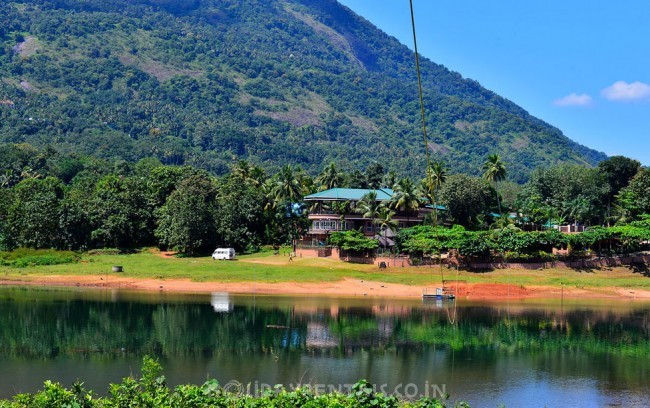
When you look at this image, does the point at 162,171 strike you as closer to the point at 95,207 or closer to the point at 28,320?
the point at 95,207

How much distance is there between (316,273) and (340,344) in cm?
3727

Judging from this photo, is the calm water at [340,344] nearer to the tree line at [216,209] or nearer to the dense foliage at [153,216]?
the dense foliage at [153,216]

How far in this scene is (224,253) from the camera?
10644cm

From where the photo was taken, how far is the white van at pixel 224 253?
348 ft

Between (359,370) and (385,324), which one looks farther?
(385,324)

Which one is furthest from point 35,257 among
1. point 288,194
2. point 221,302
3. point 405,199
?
point 405,199

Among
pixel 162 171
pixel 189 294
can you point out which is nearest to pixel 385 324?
pixel 189 294

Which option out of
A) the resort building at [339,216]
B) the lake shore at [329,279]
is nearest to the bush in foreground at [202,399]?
the lake shore at [329,279]

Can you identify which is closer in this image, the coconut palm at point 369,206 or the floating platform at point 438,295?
the floating platform at point 438,295

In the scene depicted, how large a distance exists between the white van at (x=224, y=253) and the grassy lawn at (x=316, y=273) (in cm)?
287

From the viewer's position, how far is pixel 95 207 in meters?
118

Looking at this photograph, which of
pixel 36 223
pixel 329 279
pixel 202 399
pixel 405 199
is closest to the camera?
pixel 202 399

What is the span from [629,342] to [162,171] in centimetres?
8999

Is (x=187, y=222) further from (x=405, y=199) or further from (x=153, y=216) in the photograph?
(x=405, y=199)
